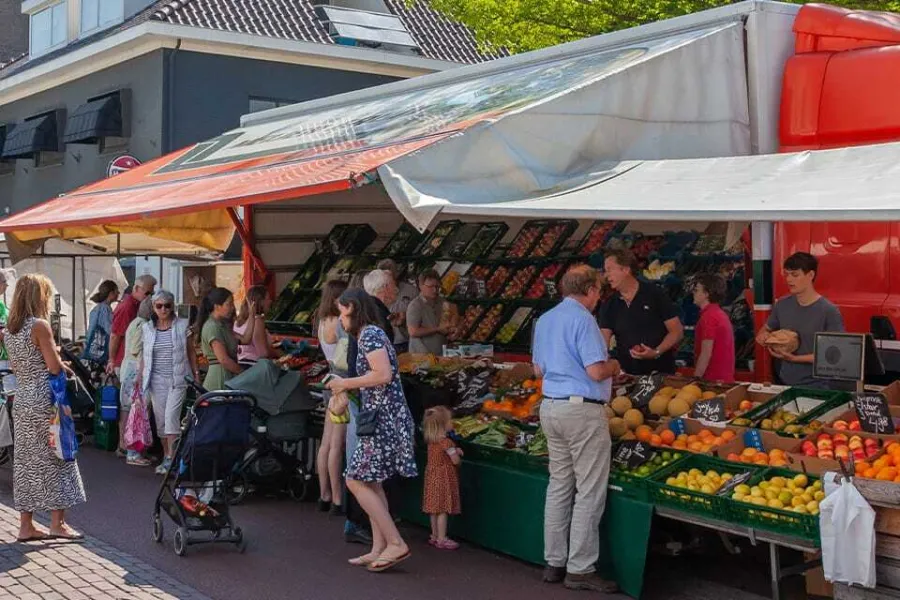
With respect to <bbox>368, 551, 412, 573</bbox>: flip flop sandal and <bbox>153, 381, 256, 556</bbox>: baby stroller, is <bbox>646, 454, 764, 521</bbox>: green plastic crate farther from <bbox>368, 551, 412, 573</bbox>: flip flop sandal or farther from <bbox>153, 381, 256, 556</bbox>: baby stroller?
<bbox>153, 381, 256, 556</bbox>: baby stroller

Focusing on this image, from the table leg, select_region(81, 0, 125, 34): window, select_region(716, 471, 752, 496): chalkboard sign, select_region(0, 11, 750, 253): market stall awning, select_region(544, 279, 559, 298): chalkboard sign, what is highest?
select_region(81, 0, 125, 34): window

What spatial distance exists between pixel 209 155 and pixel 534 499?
5.90 m

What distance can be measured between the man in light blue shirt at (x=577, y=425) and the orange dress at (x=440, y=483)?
924 mm

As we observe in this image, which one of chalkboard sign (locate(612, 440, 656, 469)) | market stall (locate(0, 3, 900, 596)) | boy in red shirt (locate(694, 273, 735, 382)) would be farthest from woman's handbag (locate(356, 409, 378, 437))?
boy in red shirt (locate(694, 273, 735, 382))

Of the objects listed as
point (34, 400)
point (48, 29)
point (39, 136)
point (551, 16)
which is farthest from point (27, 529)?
point (48, 29)

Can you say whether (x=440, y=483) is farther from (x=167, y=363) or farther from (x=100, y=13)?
(x=100, y=13)

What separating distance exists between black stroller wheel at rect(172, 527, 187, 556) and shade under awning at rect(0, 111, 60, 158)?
20.3 meters

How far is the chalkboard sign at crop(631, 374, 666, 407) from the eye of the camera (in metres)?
7.62

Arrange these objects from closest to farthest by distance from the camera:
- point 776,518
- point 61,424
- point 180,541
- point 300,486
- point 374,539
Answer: point 776,518
point 374,539
point 180,541
point 61,424
point 300,486

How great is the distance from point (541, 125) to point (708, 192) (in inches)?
71.0

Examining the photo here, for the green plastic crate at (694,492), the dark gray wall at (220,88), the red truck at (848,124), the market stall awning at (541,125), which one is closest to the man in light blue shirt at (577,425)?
the green plastic crate at (694,492)

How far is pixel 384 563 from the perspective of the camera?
23.8 ft

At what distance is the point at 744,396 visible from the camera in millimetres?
7527

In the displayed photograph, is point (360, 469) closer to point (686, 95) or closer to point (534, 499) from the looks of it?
point (534, 499)
